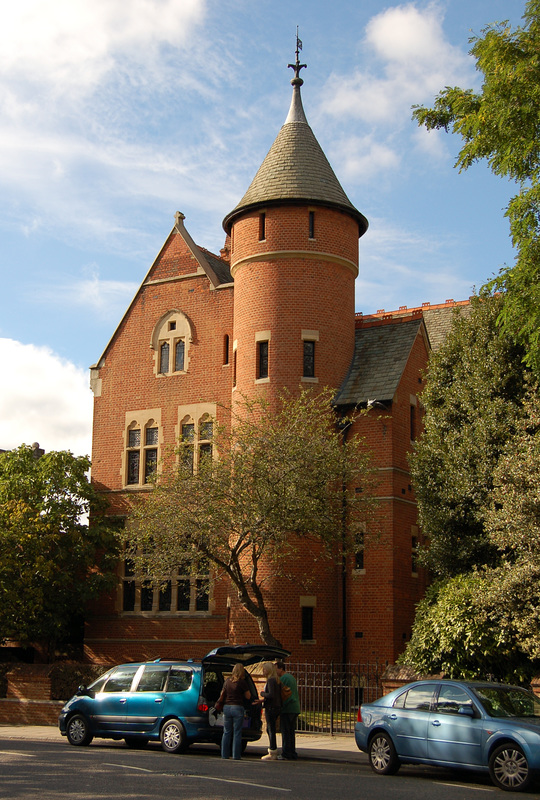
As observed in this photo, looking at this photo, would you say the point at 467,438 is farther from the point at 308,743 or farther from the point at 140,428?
the point at 140,428

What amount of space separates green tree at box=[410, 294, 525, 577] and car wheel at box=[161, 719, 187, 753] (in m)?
7.73

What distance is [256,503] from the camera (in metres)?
22.0

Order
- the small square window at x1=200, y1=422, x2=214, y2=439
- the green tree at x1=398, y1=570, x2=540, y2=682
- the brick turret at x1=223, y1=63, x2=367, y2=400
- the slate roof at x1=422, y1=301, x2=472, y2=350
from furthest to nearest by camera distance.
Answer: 1. the slate roof at x1=422, y1=301, x2=472, y2=350
2. the brick turret at x1=223, y1=63, x2=367, y2=400
3. the small square window at x1=200, y1=422, x2=214, y2=439
4. the green tree at x1=398, y1=570, x2=540, y2=682

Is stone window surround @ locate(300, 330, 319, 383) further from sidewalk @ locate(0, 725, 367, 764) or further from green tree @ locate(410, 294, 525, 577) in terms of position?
sidewalk @ locate(0, 725, 367, 764)

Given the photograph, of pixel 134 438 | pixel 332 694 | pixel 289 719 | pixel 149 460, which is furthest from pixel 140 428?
pixel 289 719

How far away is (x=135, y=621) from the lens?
29.8 meters

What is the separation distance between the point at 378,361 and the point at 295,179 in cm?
625

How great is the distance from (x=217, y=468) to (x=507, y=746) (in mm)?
11745

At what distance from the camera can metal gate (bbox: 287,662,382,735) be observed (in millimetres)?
20531

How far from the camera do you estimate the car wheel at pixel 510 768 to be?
41.3ft

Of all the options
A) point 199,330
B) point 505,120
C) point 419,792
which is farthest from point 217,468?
point 419,792

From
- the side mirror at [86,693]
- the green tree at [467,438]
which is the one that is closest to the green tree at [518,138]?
the green tree at [467,438]

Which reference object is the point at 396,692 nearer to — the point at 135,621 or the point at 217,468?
the point at 217,468

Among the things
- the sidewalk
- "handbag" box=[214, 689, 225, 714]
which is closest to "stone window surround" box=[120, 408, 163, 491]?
the sidewalk
